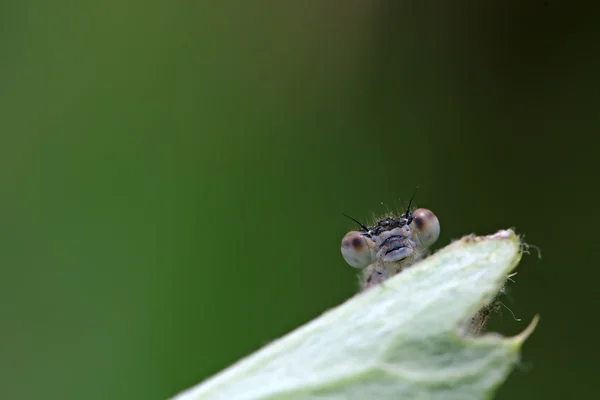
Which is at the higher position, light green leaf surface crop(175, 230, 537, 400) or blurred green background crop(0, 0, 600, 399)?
blurred green background crop(0, 0, 600, 399)

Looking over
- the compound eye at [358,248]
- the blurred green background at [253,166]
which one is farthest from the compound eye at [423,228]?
the blurred green background at [253,166]

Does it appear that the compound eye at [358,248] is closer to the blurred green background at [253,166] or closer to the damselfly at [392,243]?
the damselfly at [392,243]

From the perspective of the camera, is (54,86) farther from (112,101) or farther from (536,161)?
(536,161)

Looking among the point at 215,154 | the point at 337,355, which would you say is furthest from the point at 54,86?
the point at 337,355

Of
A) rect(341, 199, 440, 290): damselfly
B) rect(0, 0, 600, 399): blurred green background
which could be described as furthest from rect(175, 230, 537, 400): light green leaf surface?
rect(0, 0, 600, 399): blurred green background

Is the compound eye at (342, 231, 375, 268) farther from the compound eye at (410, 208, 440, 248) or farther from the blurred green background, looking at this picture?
the blurred green background
